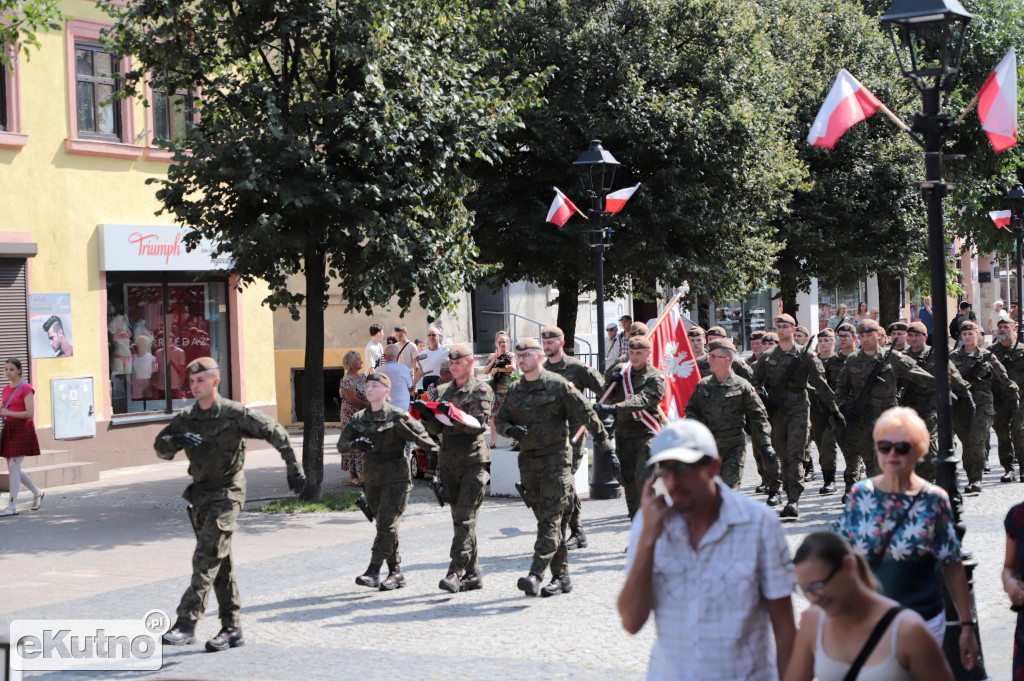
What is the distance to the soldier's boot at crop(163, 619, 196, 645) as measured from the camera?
8312mm

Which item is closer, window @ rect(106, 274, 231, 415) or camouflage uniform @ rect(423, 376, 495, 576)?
camouflage uniform @ rect(423, 376, 495, 576)

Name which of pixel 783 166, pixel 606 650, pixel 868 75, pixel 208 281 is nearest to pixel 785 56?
pixel 868 75

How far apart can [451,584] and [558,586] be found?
2.73 ft

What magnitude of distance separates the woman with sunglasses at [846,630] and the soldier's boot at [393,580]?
6510 mm

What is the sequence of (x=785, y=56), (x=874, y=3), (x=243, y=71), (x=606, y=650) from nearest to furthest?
(x=606, y=650), (x=243, y=71), (x=785, y=56), (x=874, y=3)

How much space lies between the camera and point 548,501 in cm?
991

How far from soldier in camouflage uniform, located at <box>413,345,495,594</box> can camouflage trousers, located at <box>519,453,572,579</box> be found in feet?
1.28

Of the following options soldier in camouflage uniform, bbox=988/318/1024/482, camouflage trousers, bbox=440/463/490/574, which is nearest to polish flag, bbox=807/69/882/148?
camouflage trousers, bbox=440/463/490/574

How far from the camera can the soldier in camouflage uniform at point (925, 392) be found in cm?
1329

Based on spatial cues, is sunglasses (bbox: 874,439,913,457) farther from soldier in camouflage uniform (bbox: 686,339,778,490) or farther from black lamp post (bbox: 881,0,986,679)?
soldier in camouflage uniform (bbox: 686,339,778,490)

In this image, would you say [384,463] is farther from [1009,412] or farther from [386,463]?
[1009,412]

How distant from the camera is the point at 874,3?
36562 mm

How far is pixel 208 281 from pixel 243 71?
6.78 m

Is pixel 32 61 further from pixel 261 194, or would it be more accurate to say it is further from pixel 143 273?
pixel 261 194
